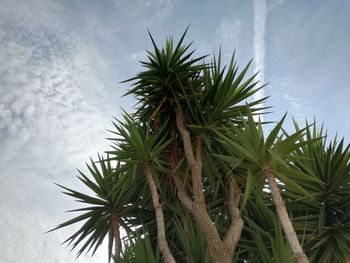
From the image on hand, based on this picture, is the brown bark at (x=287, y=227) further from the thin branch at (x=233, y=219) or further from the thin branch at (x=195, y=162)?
the thin branch at (x=195, y=162)

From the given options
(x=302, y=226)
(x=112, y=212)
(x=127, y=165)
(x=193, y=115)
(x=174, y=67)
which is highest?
(x=174, y=67)

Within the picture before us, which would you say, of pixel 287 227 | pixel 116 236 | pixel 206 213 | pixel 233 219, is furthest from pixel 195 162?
pixel 116 236

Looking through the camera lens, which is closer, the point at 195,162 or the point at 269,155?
the point at 269,155

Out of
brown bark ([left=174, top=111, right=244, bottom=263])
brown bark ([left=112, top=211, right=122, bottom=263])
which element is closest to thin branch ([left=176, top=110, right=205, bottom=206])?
brown bark ([left=174, top=111, right=244, bottom=263])

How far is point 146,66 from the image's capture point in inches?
292

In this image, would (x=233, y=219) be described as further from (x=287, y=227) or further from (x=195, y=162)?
(x=287, y=227)

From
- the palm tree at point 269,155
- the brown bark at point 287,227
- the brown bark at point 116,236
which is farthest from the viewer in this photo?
the brown bark at point 116,236

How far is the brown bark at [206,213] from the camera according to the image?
5.17m

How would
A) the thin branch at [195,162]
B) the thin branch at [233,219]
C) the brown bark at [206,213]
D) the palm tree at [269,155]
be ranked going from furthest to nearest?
the thin branch at [195,162] → the thin branch at [233,219] → the brown bark at [206,213] → the palm tree at [269,155]

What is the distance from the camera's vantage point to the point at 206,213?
5.49 meters

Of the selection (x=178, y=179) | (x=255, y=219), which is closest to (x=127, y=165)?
(x=178, y=179)

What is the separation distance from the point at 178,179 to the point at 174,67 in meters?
2.22

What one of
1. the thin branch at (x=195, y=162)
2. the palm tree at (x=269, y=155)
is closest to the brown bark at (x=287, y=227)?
the palm tree at (x=269, y=155)

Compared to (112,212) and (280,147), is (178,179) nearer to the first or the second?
(112,212)
